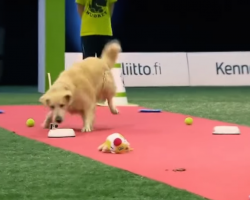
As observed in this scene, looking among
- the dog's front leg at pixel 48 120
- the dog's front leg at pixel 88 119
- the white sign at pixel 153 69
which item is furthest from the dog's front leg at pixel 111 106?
the white sign at pixel 153 69

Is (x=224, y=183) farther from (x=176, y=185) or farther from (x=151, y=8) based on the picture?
(x=151, y=8)

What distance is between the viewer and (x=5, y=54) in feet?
40.1

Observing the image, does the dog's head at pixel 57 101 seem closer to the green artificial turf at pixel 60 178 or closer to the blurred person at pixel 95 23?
the green artificial turf at pixel 60 178

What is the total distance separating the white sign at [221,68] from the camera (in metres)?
11.9

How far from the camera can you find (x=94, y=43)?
734cm

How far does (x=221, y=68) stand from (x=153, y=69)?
1.31 meters

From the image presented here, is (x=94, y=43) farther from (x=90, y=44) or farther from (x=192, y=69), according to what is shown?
(x=192, y=69)

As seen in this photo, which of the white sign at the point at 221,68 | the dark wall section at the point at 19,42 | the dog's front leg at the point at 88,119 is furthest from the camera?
the dark wall section at the point at 19,42

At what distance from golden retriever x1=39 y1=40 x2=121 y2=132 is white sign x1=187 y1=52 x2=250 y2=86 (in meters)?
5.91

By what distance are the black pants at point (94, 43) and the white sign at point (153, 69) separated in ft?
13.3

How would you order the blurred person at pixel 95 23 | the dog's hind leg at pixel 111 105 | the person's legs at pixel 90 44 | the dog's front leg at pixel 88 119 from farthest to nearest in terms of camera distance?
the person's legs at pixel 90 44 < the blurred person at pixel 95 23 < the dog's hind leg at pixel 111 105 < the dog's front leg at pixel 88 119

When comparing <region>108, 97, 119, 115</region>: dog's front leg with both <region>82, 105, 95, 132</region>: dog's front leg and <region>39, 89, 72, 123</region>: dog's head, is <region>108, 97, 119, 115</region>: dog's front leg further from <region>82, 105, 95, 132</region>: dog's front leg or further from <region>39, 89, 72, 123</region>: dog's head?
<region>39, 89, 72, 123</region>: dog's head

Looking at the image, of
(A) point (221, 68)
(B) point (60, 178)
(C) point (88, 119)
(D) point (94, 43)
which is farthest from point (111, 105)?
(A) point (221, 68)

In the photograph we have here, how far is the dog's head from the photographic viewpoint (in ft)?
16.1
